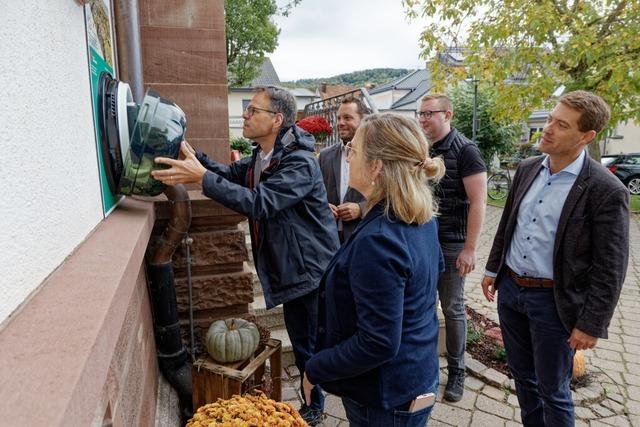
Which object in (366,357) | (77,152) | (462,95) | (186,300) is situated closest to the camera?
(77,152)

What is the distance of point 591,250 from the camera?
214 cm

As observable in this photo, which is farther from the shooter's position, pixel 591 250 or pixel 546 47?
pixel 546 47

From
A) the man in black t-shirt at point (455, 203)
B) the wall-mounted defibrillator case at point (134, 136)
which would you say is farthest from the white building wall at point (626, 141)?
the wall-mounted defibrillator case at point (134, 136)

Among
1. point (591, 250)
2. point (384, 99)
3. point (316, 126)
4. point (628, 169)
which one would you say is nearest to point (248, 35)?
point (316, 126)

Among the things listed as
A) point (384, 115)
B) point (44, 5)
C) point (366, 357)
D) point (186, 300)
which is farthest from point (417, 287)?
point (186, 300)

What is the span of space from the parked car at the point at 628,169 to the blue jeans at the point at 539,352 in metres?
16.5

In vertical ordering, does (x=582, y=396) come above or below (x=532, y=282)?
below

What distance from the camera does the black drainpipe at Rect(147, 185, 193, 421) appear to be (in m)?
2.49

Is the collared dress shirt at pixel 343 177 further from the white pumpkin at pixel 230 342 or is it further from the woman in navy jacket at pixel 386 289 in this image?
the woman in navy jacket at pixel 386 289

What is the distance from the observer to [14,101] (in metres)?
0.78

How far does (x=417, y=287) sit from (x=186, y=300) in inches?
78.2

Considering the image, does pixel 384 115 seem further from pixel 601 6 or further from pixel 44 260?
pixel 601 6

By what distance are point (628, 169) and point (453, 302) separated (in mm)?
16944

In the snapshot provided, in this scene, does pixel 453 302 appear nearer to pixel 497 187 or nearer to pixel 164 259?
pixel 164 259
